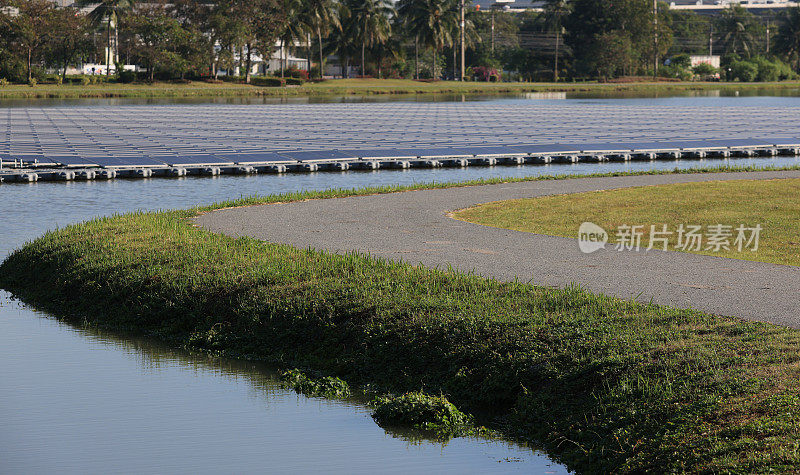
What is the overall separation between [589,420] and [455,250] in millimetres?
6472

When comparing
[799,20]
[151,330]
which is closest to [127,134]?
[151,330]

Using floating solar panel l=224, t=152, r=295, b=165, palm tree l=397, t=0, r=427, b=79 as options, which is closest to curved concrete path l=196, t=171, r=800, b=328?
Result: floating solar panel l=224, t=152, r=295, b=165

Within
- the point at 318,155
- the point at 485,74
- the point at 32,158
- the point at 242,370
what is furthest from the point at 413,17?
the point at 242,370

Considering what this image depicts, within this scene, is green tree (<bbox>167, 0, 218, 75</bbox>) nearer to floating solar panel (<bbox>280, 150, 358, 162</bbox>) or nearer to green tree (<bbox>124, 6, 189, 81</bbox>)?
green tree (<bbox>124, 6, 189, 81</bbox>)

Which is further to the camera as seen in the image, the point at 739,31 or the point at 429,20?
the point at 739,31

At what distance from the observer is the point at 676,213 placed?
19000 mm

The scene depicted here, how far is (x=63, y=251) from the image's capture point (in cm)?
1480

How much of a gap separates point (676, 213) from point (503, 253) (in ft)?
19.8

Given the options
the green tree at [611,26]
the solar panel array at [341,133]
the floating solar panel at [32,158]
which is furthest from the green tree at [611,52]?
the floating solar panel at [32,158]

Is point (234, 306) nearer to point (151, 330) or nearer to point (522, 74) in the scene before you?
point (151, 330)

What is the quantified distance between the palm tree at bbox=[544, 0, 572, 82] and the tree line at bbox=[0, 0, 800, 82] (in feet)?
0.56

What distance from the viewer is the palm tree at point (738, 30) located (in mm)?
154750

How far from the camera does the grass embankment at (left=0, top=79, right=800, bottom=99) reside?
8419 centimetres

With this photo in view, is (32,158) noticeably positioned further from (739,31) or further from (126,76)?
(739,31)
